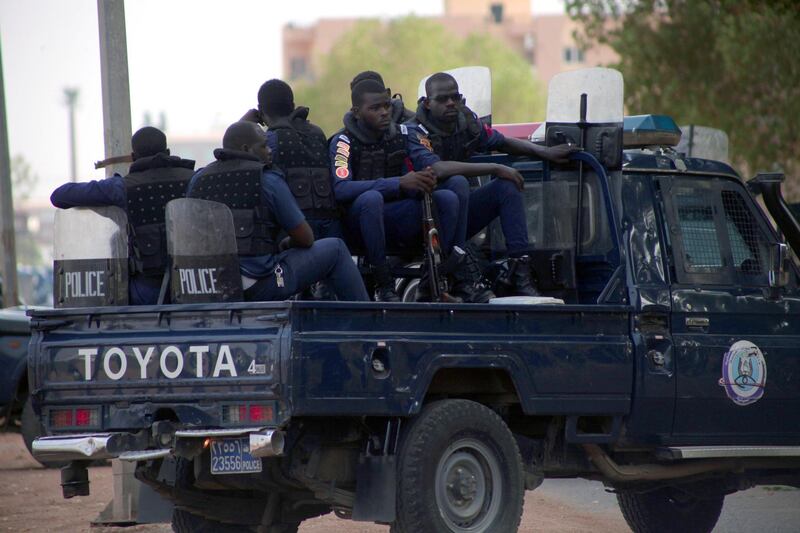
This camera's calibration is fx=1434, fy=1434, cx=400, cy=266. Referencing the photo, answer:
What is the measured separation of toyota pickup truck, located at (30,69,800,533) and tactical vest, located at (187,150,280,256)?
12.2 inches

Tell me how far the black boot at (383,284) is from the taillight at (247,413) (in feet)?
4.88

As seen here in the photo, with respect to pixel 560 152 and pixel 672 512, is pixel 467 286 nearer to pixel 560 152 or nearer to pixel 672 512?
pixel 560 152

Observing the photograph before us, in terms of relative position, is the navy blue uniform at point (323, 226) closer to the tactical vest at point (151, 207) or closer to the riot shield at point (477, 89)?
the tactical vest at point (151, 207)

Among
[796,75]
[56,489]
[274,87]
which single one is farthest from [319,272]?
[796,75]

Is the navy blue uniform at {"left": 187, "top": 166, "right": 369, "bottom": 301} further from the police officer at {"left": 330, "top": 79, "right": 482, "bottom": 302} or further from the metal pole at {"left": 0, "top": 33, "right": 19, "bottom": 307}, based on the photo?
the metal pole at {"left": 0, "top": 33, "right": 19, "bottom": 307}

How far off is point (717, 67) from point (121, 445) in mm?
16310

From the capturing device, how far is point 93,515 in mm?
10125

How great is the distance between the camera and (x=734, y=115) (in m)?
20.2

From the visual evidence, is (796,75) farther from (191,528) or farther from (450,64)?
(450,64)

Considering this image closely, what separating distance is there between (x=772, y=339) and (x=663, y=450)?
3.10 feet

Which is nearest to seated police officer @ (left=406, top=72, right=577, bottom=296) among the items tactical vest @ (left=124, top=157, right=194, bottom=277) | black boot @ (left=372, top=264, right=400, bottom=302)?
black boot @ (left=372, top=264, right=400, bottom=302)

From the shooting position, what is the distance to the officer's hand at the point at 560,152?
7891 mm

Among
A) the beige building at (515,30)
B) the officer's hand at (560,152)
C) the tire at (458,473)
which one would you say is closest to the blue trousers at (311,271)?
the tire at (458,473)

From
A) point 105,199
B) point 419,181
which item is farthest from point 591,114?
point 105,199
